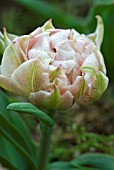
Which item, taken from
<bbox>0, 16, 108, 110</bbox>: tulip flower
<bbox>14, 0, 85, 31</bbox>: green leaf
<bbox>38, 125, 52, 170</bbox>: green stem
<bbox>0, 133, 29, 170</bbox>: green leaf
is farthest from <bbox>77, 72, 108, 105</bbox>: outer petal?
<bbox>14, 0, 85, 31</bbox>: green leaf

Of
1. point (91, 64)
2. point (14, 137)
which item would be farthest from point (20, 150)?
point (91, 64)

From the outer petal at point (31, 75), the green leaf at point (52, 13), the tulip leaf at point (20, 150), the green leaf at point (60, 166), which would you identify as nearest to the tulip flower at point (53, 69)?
the outer petal at point (31, 75)

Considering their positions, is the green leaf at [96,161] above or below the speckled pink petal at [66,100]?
below

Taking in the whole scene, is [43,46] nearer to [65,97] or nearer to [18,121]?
[65,97]

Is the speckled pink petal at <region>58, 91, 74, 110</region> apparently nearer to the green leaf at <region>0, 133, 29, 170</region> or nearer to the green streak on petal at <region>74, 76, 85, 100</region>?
the green streak on petal at <region>74, 76, 85, 100</region>

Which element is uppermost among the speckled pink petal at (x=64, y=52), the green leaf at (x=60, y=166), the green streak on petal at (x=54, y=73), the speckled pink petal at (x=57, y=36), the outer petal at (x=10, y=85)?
the speckled pink petal at (x=57, y=36)

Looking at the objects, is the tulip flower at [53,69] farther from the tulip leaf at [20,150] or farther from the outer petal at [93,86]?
the tulip leaf at [20,150]

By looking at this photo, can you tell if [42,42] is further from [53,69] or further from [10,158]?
[10,158]

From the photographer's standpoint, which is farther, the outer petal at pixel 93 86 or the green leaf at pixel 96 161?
the green leaf at pixel 96 161
